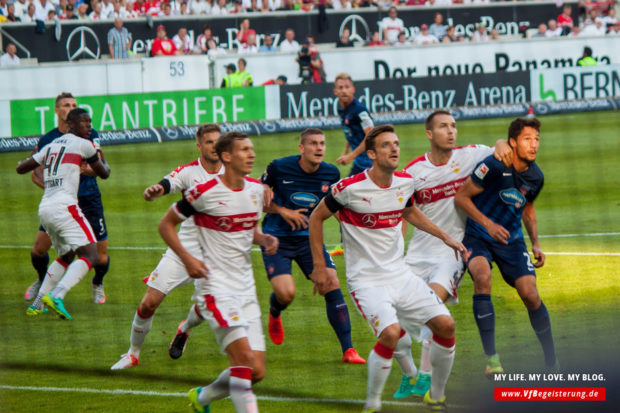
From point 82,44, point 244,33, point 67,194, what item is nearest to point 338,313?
point 67,194

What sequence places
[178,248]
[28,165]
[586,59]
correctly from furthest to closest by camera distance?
[586,59]
[28,165]
[178,248]

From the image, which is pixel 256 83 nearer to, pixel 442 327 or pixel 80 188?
pixel 80 188

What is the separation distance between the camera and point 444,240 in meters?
7.12

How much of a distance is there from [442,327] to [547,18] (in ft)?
97.9

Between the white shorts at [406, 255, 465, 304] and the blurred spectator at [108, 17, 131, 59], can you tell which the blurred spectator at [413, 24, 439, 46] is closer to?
the blurred spectator at [108, 17, 131, 59]

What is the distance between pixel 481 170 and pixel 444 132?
1.66 ft

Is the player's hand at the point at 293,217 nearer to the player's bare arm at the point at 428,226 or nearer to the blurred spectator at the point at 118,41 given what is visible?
the player's bare arm at the point at 428,226

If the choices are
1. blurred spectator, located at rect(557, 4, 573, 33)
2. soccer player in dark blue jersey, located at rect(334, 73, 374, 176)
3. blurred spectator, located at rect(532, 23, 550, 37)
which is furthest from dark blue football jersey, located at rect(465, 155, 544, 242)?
blurred spectator, located at rect(557, 4, 573, 33)

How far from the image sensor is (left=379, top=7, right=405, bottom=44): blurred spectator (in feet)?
103

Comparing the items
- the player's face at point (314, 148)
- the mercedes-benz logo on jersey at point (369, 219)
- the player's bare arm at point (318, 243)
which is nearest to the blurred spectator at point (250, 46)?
the player's face at point (314, 148)

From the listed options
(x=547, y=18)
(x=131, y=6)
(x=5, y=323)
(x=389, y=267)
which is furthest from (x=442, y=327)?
(x=547, y=18)

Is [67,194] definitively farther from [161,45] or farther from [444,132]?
[161,45]

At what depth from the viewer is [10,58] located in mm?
25922

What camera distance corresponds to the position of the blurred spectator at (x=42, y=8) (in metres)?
27.9
